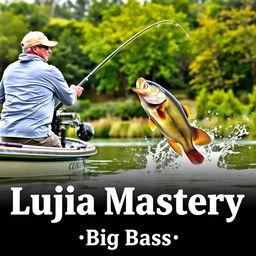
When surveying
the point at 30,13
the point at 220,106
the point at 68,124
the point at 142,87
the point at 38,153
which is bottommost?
the point at 220,106

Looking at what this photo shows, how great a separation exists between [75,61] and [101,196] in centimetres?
5094

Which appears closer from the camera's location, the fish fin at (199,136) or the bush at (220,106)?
the fish fin at (199,136)

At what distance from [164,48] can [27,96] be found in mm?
41145

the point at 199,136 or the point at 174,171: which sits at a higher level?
the point at 199,136

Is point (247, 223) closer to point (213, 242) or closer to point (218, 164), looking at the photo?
point (213, 242)

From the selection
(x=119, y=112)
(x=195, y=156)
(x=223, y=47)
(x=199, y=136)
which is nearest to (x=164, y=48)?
(x=223, y=47)

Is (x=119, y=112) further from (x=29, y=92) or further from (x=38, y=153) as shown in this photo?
(x=38, y=153)

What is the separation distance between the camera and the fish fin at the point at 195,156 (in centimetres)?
1034

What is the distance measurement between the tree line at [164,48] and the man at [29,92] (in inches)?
1458

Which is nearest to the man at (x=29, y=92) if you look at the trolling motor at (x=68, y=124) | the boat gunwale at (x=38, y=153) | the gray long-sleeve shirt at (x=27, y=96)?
the gray long-sleeve shirt at (x=27, y=96)

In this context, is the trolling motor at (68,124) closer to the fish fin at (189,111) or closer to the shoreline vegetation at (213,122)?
the fish fin at (189,111)

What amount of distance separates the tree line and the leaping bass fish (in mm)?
36533

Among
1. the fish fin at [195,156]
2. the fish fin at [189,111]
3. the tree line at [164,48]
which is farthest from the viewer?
the tree line at [164,48]

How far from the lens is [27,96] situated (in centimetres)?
993
